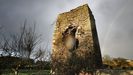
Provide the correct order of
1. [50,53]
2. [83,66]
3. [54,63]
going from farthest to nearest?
[50,53]
[54,63]
[83,66]

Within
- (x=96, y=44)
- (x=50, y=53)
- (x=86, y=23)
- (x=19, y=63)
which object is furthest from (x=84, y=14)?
(x=19, y=63)

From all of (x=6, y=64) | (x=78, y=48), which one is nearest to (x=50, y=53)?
(x=78, y=48)

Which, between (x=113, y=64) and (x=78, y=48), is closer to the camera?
(x=78, y=48)

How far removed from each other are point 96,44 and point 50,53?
2.62 m

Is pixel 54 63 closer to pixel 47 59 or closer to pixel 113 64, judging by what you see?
pixel 47 59

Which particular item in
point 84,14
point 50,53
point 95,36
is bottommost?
point 50,53

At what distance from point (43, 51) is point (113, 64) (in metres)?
Answer: 4.22

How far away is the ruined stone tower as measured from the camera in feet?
35.5

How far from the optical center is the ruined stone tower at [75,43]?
1081 centimetres

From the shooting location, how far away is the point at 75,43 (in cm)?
1244

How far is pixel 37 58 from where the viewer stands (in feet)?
39.6

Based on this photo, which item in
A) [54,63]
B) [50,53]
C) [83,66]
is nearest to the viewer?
[83,66]

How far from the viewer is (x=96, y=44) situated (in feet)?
38.7

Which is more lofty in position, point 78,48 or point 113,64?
point 78,48
